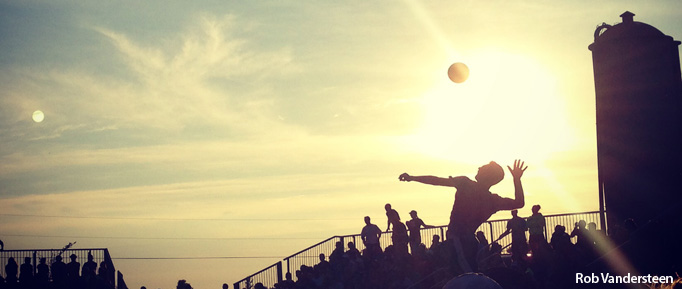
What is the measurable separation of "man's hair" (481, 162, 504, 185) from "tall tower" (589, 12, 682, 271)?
54.4 ft

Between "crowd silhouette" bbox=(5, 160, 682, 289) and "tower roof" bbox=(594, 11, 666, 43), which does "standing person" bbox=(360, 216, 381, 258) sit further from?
"tower roof" bbox=(594, 11, 666, 43)

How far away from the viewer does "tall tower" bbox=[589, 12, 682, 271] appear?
27.7 metres

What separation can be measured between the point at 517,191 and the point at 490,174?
475 millimetres

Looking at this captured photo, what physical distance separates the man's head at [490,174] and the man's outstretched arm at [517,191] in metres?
0.34

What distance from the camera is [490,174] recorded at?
12047 millimetres

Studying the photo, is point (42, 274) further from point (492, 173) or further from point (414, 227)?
point (492, 173)

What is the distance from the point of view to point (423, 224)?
23578 millimetres

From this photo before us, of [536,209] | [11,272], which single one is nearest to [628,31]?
[536,209]

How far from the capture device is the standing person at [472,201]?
11.8m

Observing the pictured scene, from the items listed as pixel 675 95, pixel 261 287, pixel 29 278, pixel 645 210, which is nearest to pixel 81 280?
pixel 29 278

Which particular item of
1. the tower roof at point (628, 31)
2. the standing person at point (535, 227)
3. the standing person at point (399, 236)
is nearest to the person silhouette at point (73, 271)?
the standing person at point (399, 236)

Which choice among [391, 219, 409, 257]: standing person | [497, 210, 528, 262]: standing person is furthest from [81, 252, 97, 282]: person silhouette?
[497, 210, 528, 262]: standing person

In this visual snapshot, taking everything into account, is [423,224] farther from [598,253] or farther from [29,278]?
[29,278]

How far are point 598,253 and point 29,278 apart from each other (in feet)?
57.6
